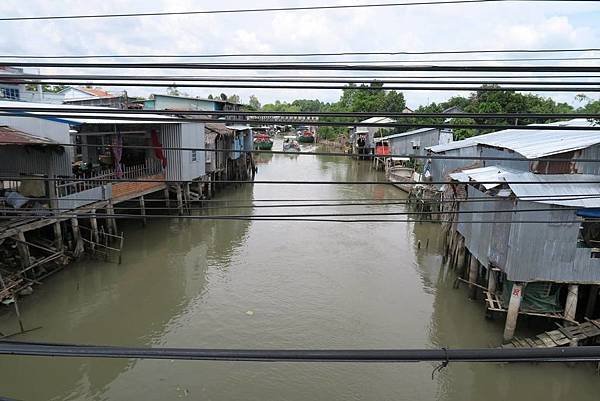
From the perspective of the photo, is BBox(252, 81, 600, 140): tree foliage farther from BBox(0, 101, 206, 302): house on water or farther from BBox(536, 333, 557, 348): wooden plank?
BBox(0, 101, 206, 302): house on water

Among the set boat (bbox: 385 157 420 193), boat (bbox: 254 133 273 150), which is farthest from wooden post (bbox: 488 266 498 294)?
boat (bbox: 254 133 273 150)

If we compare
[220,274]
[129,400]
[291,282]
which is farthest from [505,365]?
[220,274]

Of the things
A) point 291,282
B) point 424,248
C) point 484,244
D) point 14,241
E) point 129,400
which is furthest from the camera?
point 424,248

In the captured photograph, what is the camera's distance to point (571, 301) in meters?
9.88

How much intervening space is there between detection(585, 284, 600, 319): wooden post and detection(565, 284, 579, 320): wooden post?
85 cm

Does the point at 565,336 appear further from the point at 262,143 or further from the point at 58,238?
the point at 262,143

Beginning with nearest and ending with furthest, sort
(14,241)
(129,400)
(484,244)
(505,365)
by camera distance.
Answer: (129,400)
(505,365)
(484,244)
(14,241)

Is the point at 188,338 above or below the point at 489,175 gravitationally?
below

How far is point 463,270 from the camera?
14953mm

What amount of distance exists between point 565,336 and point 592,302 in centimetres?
170

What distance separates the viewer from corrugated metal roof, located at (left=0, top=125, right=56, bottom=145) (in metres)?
11.1

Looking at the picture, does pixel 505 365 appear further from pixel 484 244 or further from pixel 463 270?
pixel 463 270

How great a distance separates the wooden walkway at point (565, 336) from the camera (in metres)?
9.38

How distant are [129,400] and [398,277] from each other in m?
9.54
